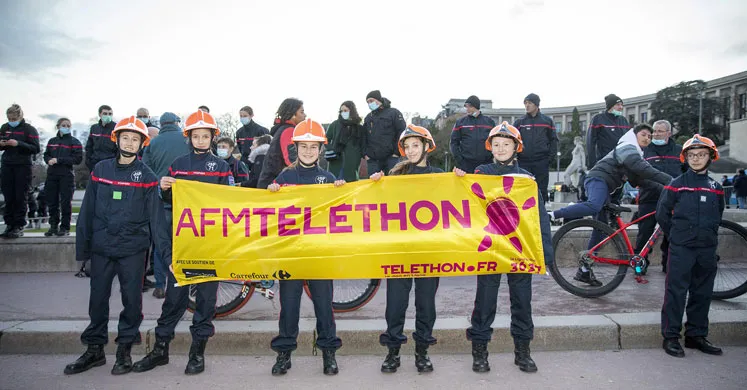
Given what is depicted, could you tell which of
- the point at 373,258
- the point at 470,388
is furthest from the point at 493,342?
the point at 373,258

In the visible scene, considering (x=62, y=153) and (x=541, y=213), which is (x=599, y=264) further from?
(x=62, y=153)

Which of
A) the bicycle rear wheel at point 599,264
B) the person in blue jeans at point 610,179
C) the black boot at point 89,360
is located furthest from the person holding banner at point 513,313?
the black boot at point 89,360

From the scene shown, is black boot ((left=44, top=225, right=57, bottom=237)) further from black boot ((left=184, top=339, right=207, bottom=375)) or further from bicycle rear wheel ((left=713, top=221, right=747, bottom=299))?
bicycle rear wheel ((left=713, top=221, right=747, bottom=299))

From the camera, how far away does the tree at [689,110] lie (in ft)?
218

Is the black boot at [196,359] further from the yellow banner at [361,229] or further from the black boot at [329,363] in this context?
the black boot at [329,363]

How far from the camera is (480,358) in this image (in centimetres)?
423

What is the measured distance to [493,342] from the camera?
4.71 meters

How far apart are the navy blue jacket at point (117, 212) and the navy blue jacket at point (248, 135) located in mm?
4895

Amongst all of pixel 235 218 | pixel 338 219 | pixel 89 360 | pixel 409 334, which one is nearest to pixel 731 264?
pixel 409 334

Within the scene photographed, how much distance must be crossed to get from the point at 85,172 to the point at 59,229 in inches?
2418

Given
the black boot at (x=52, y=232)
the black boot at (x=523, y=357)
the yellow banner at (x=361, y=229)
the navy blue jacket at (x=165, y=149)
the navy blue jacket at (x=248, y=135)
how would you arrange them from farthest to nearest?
the navy blue jacket at (x=248, y=135) < the black boot at (x=52, y=232) < the navy blue jacket at (x=165, y=149) < the yellow banner at (x=361, y=229) < the black boot at (x=523, y=357)

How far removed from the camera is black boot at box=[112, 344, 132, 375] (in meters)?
4.24

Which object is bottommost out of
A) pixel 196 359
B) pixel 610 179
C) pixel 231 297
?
pixel 196 359

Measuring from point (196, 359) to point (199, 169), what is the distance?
172cm
